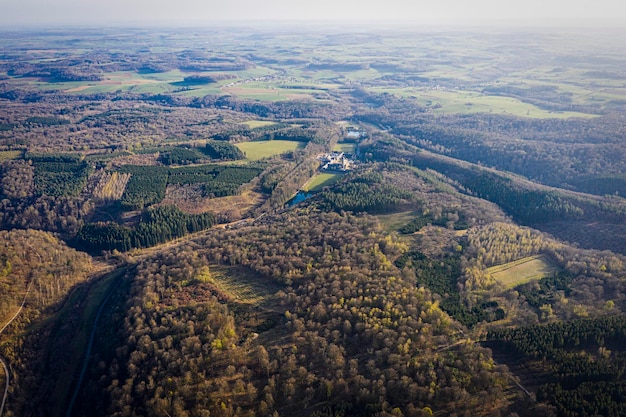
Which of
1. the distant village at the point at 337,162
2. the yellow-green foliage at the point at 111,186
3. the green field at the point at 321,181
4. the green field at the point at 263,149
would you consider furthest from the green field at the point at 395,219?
the yellow-green foliage at the point at 111,186

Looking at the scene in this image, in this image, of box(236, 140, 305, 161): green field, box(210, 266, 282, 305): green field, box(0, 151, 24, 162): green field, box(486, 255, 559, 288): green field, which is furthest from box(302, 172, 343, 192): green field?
box(0, 151, 24, 162): green field

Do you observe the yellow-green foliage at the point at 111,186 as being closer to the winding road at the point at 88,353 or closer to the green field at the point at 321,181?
the winding road at the point at 88,353

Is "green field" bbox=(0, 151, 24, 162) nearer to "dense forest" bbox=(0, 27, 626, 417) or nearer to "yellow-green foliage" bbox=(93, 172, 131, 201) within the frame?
"dense forest" bbox=(0, 27, 626, 417)

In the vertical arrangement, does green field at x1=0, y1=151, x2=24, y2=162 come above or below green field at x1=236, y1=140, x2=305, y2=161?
above

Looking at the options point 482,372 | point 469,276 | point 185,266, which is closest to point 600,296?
point 469,276

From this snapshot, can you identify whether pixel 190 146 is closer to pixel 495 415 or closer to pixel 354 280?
pixel 354 280

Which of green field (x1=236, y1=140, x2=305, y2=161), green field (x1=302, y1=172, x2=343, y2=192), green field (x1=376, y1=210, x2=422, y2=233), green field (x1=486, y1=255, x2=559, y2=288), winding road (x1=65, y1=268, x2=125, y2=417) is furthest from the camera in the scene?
green field (x1=236, y1=140, x2=305, y2=161)

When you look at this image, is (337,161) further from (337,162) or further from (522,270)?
(522,270)
